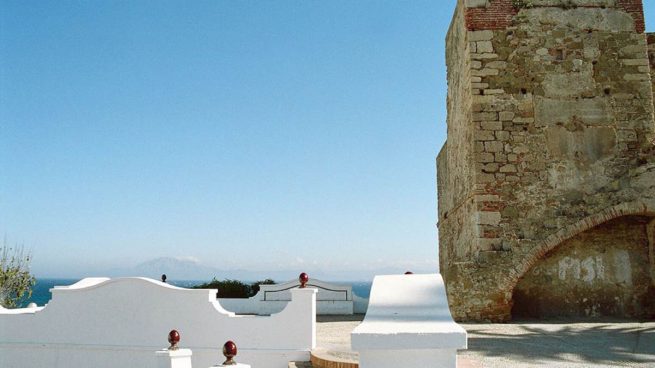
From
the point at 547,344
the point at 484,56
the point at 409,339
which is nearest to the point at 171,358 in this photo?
the point at 409,339

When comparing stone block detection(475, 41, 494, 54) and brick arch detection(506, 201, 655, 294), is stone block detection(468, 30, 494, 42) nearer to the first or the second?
stone block detection(475, 41, 494, 54)

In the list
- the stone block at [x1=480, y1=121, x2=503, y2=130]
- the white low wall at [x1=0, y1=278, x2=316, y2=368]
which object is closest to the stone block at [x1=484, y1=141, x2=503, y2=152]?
the stone block at [x1=480, y1=121, x2=503, y2=130]

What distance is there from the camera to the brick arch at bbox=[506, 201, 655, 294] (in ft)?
38.5

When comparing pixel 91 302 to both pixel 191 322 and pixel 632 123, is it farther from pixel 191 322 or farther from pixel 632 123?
pixel 632 123

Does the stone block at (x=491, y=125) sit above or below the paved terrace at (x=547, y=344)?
above

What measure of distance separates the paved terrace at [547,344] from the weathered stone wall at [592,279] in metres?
0.83

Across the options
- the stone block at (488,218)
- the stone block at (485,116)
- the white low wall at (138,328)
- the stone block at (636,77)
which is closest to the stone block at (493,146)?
the stone block at (485,116)

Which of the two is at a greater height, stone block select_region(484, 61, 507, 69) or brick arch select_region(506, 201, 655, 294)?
stone block select_region(484, 61, 507, 69)

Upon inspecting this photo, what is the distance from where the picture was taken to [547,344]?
27.6 feet

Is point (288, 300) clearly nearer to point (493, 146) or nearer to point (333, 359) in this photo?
point (493, 146)

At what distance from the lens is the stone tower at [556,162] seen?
12.0 m

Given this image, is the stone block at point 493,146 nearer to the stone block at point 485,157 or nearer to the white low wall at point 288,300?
the stone block at point 485,157

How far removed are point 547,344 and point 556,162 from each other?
17.2 feet

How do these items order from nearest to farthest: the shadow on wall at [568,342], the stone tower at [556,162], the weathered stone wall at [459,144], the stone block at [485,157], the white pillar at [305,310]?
the shadow on wall at [568,342] → the white pillar at [305,310] → the stone tower at [556,162] → the stone block at [485,157] → the weathered stone wall at [459,144]
